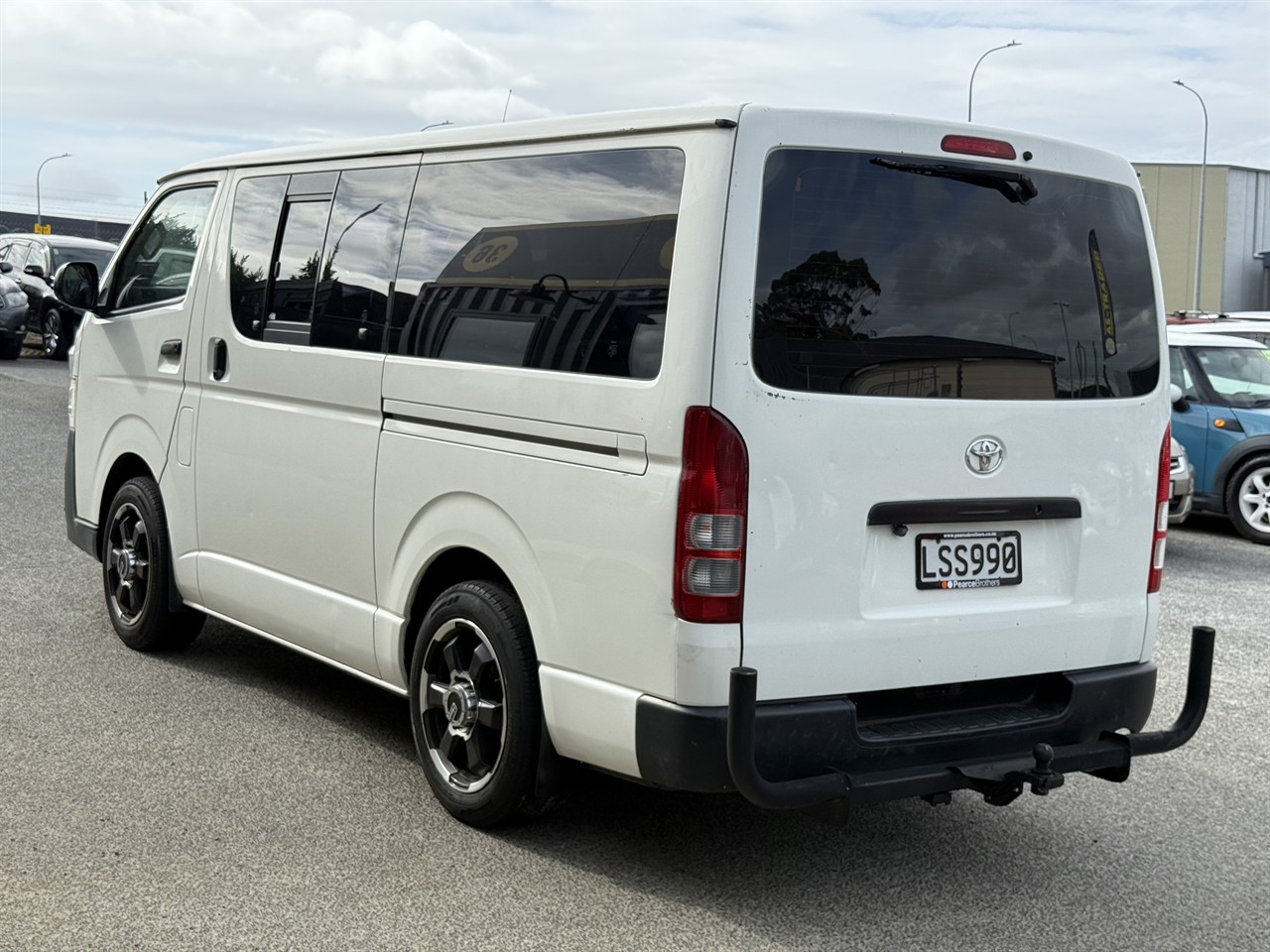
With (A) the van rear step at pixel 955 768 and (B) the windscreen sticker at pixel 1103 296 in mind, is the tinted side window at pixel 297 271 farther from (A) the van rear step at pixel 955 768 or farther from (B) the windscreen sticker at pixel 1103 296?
(B) the windscreen sticker at pixel 1103 296

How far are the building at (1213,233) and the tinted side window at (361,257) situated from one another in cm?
6334

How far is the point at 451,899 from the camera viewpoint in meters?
4.21

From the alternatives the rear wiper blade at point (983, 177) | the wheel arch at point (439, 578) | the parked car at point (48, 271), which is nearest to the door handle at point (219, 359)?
the wheel arch at point (439, 578)

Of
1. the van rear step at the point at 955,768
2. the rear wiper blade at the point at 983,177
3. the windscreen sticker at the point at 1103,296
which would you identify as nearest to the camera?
the van rear step at the point at 955,768

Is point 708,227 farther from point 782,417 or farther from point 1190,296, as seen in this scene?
point 1190,296

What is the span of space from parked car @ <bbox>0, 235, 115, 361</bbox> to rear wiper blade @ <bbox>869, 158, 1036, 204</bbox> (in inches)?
819

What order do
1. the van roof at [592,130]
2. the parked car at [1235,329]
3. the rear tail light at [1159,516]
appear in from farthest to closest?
the parked car at [1235,329] → the rear tail light at [1159,516] → the van roof at [592,130]

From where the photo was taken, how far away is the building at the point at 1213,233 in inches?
2554

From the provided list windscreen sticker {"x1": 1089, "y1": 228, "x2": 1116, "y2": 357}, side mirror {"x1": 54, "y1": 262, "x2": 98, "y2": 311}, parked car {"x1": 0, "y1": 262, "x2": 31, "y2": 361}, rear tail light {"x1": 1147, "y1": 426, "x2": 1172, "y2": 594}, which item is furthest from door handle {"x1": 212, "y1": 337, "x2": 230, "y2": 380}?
parked car {"x1": 0, "y1": 262, "x2": 31, "y2": 361}

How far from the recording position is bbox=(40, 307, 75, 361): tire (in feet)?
79.1

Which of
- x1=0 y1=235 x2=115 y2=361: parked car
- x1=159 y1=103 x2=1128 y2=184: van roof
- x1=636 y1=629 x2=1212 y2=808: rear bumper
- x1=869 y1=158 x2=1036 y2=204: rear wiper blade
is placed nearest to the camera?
x1=636 y1=629 x2=1212 y2=808: rear bumper

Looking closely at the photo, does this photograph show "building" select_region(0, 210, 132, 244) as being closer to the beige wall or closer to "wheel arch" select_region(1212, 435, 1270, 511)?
the beige wall

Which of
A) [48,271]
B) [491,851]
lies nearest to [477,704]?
[491,851]

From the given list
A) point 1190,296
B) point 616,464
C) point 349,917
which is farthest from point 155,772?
point 1190,296
